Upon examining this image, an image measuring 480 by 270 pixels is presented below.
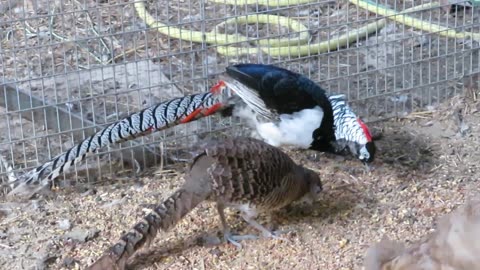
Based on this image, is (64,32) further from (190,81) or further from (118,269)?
(118,269)

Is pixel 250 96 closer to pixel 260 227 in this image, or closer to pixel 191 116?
pixel 191 116

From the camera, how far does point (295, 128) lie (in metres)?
4.93

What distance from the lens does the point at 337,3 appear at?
5.77 meters

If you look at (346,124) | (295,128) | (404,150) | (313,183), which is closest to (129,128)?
(295,128)

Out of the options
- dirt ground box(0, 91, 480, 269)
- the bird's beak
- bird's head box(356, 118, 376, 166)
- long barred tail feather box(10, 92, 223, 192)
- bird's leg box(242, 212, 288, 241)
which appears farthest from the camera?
the bird's beak

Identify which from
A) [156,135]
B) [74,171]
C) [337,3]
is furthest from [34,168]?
[337,3]

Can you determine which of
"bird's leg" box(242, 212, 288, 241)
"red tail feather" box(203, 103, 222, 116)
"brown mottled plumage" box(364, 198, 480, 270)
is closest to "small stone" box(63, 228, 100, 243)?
"bird's leg" box(242, 212, 288, 241)

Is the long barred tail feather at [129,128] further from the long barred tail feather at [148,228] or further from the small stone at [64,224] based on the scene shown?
the long barred tail feather at [148,228]

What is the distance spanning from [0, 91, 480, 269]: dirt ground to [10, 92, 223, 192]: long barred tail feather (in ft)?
0.66

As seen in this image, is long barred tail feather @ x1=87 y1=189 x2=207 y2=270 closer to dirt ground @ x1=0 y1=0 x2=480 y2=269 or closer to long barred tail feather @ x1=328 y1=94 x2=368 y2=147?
dirt ground @ x1=0 y1=0 x2=480 y2=269

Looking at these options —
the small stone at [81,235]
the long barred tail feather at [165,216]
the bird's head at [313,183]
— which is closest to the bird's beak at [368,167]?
the bird's head at [313,183]

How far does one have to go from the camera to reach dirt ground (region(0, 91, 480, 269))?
421 cm

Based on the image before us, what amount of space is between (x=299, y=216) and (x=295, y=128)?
22.8 inches

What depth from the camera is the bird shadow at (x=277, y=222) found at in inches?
166
